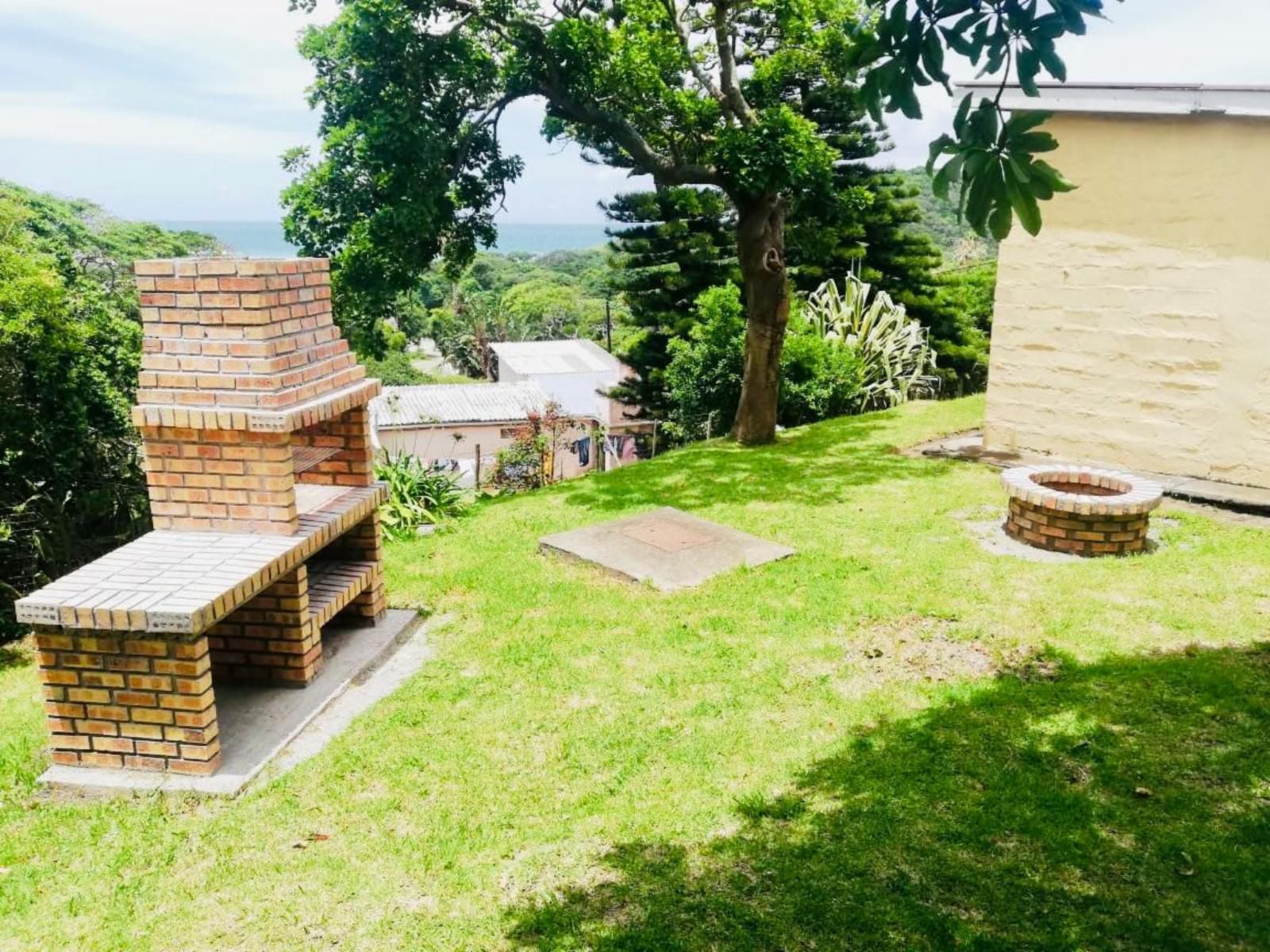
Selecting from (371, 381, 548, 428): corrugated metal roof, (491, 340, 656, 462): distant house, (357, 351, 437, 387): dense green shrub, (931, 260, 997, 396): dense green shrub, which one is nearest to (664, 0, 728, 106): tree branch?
(931, 260, 997, 396): dense green shrub

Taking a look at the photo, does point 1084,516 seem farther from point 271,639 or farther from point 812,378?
point 812,378

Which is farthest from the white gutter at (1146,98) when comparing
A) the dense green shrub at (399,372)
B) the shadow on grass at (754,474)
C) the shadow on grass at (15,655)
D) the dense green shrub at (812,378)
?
the dense green shrub at (399,372)

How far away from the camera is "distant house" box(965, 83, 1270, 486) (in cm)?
710

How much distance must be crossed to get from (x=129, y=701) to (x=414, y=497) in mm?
4650

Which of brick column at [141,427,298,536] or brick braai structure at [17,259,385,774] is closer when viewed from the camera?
brick braai structure at [17,259,385,774]

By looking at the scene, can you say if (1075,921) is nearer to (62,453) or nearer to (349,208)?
(349,208)

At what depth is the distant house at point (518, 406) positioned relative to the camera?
23.0 metres

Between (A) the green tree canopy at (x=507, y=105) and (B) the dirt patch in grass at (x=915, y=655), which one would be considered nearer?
(B) the dirt patch in grass at (x=915, y=655)

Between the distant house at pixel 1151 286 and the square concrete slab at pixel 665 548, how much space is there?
363 cm

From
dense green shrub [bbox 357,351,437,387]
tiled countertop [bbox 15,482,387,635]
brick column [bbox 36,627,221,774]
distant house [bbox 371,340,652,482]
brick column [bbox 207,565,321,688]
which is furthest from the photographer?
dense green shrub [bbox 357,351,437,387]

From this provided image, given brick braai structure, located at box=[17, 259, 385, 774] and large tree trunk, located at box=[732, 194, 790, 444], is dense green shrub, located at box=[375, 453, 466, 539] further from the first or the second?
large tree trunk, located at box=[732, 194, 790, 444]

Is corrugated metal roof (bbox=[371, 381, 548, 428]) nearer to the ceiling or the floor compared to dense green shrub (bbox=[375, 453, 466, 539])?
nearer to the floor

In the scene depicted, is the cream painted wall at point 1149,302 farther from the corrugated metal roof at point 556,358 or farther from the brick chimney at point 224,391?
the corrugated metal roof at point 556,358

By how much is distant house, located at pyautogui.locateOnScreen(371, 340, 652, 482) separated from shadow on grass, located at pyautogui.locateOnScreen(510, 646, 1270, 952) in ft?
34.6
